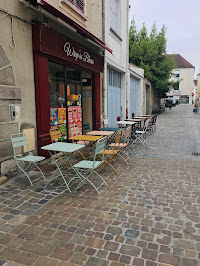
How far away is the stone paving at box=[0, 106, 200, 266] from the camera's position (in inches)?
93.7

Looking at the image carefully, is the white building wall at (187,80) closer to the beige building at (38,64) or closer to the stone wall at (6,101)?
the beige building at (38,64)

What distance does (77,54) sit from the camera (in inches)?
280

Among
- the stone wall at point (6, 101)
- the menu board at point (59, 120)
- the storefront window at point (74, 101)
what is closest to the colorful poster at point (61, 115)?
the menu board at point (59, 120)

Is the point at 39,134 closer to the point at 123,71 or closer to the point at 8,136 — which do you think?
the point at 8,136

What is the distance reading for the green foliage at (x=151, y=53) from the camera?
71.0 ft

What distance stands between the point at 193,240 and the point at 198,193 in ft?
4.98

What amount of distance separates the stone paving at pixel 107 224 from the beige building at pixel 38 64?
144 cm

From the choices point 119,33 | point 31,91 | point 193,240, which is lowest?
point 193,240

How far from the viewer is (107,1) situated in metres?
9.54

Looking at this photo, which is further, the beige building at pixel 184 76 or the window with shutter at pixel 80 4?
the beige building at pixel 184 76

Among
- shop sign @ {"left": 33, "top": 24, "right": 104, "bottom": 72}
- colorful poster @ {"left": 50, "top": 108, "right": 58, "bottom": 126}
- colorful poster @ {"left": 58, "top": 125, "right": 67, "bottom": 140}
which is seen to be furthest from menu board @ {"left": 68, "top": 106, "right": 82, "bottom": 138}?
shop sign @ {"left": 33, "top": 24, "right": 104, "bottom": 72}

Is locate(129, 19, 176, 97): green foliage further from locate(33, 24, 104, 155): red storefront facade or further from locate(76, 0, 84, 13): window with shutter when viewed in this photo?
locate(33, 24, 104, 155): red storefront facade

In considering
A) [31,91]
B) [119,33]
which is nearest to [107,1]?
[119,33]

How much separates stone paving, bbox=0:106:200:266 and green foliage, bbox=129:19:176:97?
19.1 m
